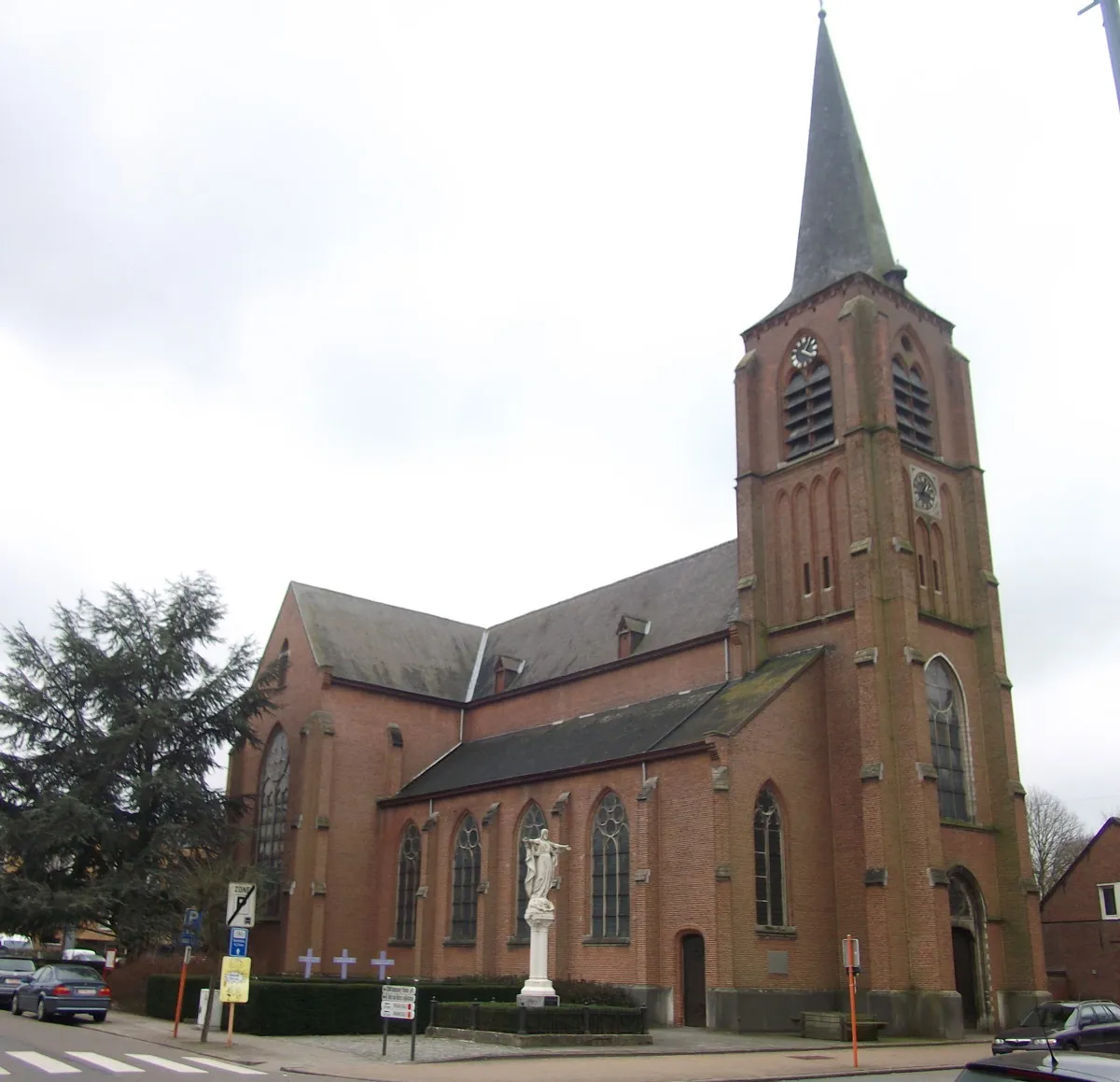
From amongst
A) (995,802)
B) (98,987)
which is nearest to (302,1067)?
(98,987)

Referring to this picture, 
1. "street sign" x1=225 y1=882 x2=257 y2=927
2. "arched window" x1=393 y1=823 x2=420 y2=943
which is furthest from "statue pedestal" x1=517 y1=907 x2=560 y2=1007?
"arched window" x1=393 y1=823 x2=420 y2=943

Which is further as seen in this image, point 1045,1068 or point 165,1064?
point 165,1064

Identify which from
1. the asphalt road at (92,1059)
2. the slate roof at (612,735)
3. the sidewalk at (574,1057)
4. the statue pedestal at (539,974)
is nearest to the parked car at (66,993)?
the sidewalk at (574,1057)

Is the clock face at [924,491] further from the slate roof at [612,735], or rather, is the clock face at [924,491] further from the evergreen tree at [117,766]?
the evergreen tree at [117,766]

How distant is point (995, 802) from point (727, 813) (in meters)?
9.36

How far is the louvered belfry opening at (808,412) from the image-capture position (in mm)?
35688

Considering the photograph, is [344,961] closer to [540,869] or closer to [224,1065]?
[540,869]

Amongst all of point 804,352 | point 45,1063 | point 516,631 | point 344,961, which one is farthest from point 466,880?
point 45,1063

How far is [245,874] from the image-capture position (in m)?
34.9

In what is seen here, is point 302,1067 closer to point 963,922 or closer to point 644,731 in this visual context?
point 644,731

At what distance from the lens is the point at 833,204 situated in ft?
130

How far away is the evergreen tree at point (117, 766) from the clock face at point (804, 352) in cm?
2230

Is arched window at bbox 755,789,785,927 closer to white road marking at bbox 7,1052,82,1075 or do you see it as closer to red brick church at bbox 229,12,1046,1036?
red brick church at bbox 229,12,1046,1036

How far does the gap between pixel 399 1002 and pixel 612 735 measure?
16.4 meters
